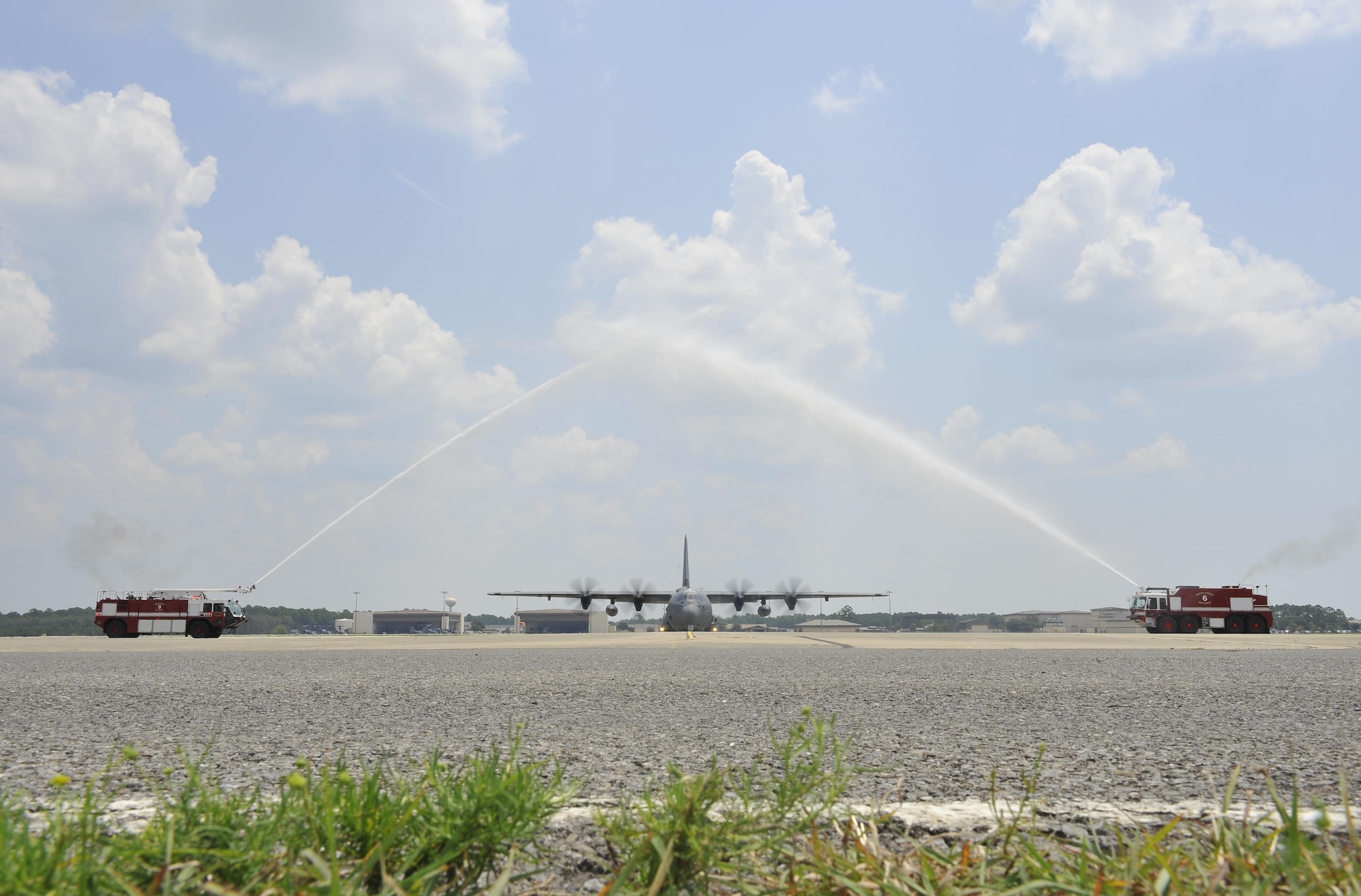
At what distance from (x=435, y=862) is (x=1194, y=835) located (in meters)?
2.58

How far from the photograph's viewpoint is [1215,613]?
44.0m

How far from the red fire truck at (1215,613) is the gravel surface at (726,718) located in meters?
31.1

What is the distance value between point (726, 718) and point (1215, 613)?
1791 inches

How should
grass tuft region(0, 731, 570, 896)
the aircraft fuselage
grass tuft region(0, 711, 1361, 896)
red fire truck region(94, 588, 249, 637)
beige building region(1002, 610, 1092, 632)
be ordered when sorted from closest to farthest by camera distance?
grass tuft region(0, 731, 570, 896)
grass tuft region(0, 711, 1361, 896)
red fire truck region(94, 588, 249, 637)
the aircraft fuselage
beige building region(1002, 610, 1092, 632)

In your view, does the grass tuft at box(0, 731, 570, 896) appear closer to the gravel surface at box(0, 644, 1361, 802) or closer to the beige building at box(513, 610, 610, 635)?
the gravel surface at box(0, 644, 1361, 802)

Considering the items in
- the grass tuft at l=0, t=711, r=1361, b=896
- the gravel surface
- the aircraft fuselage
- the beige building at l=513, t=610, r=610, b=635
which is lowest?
the beige building at l=513, t=610, r=610, b=635

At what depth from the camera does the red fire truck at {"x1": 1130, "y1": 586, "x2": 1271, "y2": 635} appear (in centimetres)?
4394

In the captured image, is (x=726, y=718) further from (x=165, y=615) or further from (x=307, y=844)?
(x=165, y=615)

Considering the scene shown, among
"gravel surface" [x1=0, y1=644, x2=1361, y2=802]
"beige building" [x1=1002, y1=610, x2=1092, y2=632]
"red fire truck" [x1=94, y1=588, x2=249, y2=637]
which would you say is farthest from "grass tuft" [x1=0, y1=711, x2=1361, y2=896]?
"beige building" [x1=1002, y1=610, x2=1092, y2=632]

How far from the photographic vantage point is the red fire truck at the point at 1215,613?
1730 inches

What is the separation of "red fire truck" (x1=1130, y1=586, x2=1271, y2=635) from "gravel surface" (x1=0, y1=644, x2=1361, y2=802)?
31120mm

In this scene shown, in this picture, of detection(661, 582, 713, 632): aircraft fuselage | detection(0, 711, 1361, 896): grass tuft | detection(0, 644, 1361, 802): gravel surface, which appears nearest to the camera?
detection(0, 711, 1361, 896): grass tuft

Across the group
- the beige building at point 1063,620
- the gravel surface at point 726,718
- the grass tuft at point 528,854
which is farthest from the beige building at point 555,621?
the grass tuft at point 528,854

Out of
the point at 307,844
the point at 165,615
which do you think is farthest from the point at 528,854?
the point at 165,615
